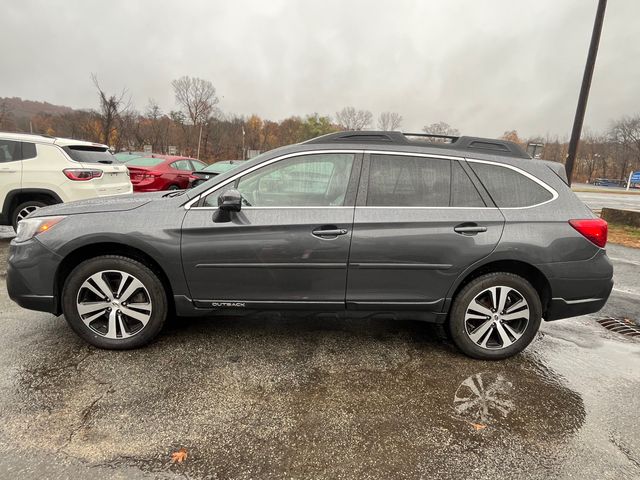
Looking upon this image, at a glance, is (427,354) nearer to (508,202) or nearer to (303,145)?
(508,202)

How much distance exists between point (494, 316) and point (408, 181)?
1312 millimetres

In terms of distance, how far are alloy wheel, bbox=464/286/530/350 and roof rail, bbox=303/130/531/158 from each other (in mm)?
1171

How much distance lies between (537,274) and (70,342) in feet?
12.9

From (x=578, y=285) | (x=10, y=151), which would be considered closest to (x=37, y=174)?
(x=10, y=151)

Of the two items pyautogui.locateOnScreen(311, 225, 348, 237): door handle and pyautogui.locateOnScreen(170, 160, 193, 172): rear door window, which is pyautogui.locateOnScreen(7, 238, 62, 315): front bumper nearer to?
pyautogui.locateOnScreen(311, 225, 348, 237): door handle

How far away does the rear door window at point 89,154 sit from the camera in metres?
6.55

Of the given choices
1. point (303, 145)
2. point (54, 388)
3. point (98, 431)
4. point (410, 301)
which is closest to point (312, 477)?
point (98, 431)

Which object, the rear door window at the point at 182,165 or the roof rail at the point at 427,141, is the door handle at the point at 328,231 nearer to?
the roof rail at the point at 427,141

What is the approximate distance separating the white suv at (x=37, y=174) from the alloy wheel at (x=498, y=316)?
6406mm

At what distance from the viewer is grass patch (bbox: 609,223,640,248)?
850 centimetres

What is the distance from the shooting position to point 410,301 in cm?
303

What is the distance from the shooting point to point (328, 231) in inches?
113

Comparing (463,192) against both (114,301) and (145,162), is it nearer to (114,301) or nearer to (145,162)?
(114,301)

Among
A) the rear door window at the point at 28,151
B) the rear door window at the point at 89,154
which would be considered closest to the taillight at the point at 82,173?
the rear door window at the point at 89,154
